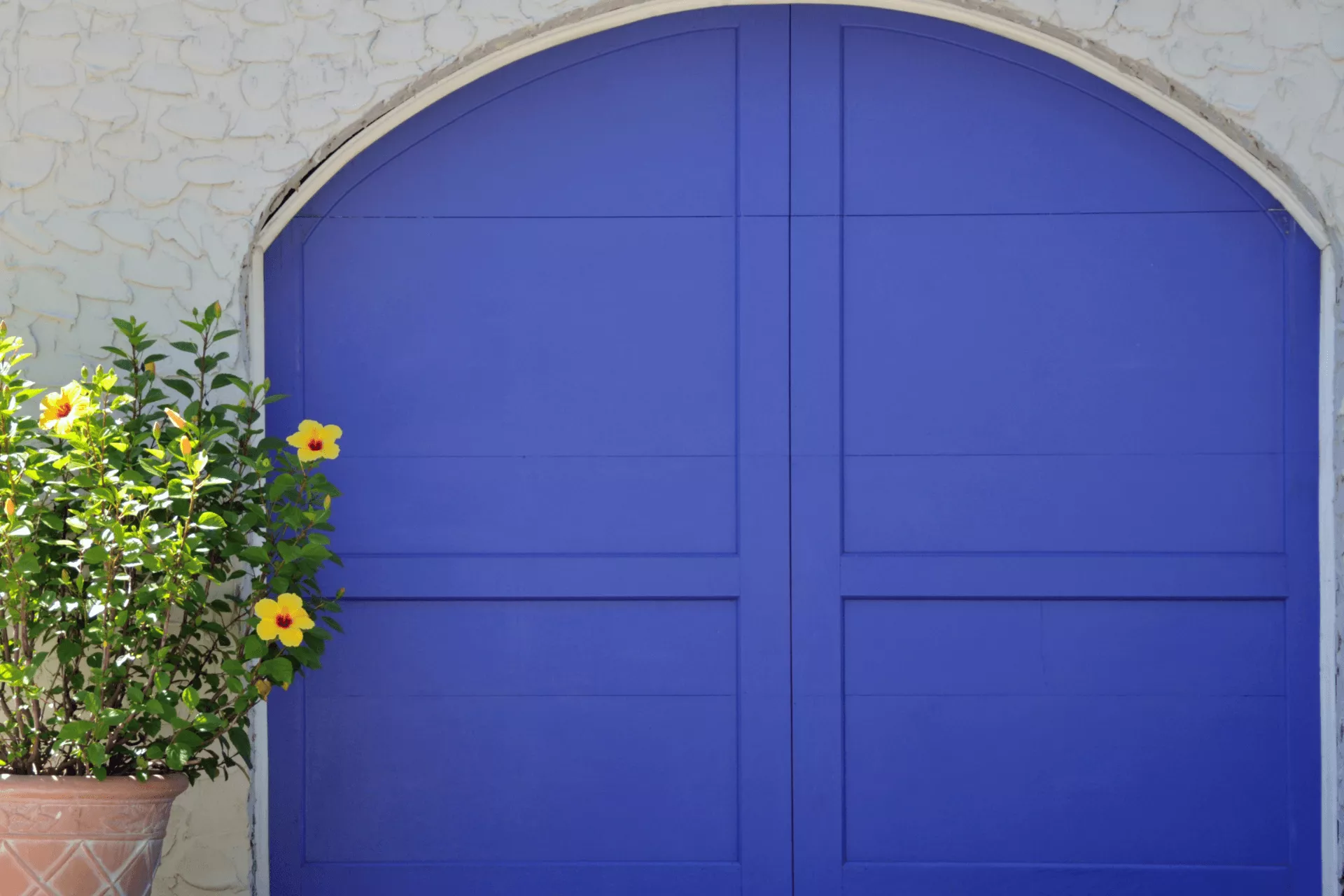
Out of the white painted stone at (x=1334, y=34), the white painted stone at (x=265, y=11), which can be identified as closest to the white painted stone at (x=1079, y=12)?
the white painted stone at (x=1334, y=34)

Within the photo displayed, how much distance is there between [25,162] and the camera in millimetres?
2941

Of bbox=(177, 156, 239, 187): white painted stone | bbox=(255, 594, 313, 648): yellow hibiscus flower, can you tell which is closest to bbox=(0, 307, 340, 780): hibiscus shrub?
bbox=(255, 594, 313, 648): yellow hibiscus flower

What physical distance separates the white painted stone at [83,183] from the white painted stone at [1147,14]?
228 cm

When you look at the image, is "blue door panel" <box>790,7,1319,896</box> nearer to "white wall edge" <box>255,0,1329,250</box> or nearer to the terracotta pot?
"white wall edge" <box>255,0,1329,250</box>

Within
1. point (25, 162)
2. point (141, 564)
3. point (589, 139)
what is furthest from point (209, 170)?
point (141, 564)

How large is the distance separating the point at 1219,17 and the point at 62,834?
2.93 m

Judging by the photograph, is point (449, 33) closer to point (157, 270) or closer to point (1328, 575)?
point (157, 270)

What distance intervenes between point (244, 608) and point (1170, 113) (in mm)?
2345

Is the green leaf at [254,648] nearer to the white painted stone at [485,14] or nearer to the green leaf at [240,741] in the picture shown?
the green leaf at [240,741]

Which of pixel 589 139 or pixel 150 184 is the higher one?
pixel 589 139

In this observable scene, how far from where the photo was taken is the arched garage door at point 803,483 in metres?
3.02

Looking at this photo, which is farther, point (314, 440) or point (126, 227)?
point (126, 227)

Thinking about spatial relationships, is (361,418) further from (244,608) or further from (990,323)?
(990,323)

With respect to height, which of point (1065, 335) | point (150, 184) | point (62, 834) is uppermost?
point (150, 184)
